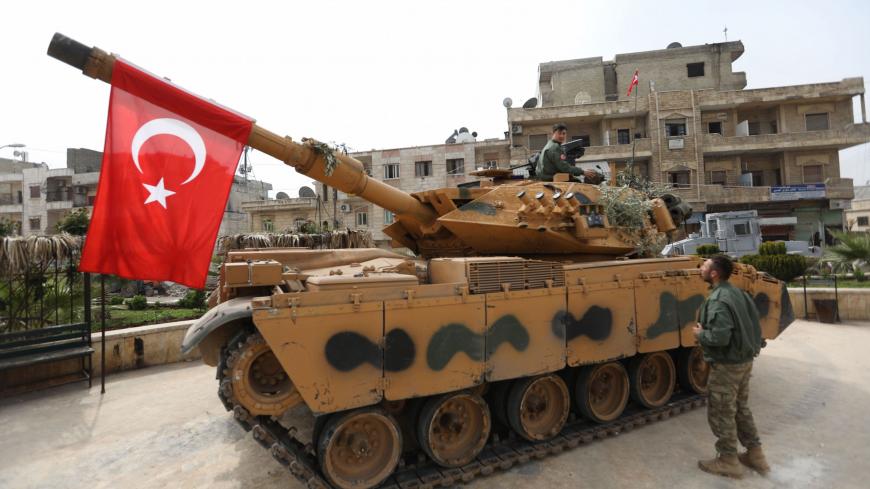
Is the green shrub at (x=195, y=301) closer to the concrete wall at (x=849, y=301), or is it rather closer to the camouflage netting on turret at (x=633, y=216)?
the camouflage netting on turret at (x=633, y=216)

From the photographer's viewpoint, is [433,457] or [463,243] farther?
[463,243]

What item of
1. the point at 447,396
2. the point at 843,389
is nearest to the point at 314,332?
the point at 447,396

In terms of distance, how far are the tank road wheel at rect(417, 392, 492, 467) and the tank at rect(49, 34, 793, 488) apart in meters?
0.02

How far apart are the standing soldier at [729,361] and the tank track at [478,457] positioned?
3.58 ft

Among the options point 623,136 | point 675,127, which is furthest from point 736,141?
point 623,136

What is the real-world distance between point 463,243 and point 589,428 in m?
2.68

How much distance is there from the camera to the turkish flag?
445 centimetres

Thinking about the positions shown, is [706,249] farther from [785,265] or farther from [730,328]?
[730,328]

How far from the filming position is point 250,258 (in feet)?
16.9

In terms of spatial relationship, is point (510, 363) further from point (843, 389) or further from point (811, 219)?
point (811, 219)

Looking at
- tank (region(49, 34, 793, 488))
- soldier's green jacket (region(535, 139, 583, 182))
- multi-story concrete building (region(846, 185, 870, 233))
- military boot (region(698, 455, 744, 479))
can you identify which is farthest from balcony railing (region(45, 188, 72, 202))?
multi-story concrete building (region(846, 185, 870, 233))

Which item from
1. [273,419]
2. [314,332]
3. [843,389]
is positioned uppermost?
[314,332]

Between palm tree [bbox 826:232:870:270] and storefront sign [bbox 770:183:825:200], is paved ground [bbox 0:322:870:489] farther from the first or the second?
storefront sign [bbox 770:183:825:200]

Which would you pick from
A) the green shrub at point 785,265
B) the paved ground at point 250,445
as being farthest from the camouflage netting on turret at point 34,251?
the green shrub at point 785,265
